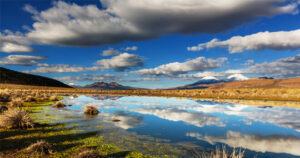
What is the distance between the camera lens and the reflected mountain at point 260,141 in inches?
405

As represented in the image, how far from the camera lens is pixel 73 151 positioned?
8.38m

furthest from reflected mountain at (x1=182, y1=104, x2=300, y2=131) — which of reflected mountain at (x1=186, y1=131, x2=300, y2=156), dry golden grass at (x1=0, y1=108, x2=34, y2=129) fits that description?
dry golden grass at (x1=0, y1=108, x2=34, y2=129)

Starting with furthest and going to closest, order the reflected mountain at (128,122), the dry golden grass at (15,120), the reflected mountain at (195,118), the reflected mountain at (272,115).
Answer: the reflected mountain at (272,115) < the reflected mountain at (195,118) < the reflected mountain at (128,122) < the dry golden grass at (15,120)

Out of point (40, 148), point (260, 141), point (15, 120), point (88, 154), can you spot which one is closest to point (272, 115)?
point (260, 141)

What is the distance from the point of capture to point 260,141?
11695mm

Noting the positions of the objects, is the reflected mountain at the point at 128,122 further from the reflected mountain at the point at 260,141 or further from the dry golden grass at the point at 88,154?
the dry golden grass at the point at 88,154

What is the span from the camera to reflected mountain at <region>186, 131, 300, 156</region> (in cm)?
1028

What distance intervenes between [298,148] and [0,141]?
16176 millimetres

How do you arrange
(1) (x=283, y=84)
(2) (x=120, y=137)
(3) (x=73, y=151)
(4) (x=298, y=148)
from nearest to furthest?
(3) (x=73, y=151), (4) (x=298, y=148), (2) (x=120, y=137), (1) (x=283, y=84)

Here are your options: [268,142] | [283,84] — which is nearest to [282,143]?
[268,142]

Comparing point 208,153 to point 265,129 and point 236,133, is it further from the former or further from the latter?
point 265,129

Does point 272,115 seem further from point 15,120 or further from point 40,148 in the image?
point 15,120

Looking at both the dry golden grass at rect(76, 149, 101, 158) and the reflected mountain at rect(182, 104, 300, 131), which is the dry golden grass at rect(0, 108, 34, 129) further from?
the reflected mountain at rect(182, 104, 300, 131)

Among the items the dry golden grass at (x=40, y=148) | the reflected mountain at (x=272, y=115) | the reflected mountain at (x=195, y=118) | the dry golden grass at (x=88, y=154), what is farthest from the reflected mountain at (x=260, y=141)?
the dry golden grass at (x=40, y=148)
